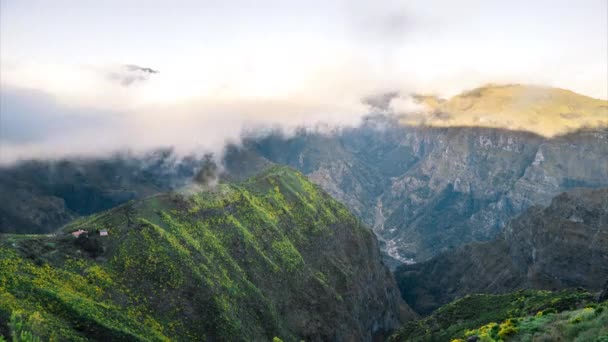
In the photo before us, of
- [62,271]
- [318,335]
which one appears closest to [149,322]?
[62,271]

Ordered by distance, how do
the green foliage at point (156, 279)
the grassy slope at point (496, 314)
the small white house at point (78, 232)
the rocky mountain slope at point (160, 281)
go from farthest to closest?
the small white house at point (78, 232) < the rocky mountain slope at point (160, 281) < the green foliage at point (156, 279) < the grassy slope at point (496, 314)

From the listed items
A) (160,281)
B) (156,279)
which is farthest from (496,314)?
(156,279)

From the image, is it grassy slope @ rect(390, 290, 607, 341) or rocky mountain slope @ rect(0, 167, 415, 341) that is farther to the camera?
rocky mountain slope @ rect(0, 167, 415, 341)

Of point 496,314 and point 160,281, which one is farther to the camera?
point 496,314

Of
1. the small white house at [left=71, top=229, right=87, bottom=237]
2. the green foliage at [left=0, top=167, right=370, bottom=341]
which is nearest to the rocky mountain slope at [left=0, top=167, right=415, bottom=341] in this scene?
the green foliage at [left=0, top=167, right=370, bottom=341]

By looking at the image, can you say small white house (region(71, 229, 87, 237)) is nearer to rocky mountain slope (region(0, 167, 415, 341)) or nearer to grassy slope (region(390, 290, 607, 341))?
rocky mountain slope (region(0, 167, 415, 341))

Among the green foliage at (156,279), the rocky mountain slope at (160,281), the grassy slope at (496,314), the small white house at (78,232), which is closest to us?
the grassy slope at (496,314)

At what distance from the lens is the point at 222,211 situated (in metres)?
196

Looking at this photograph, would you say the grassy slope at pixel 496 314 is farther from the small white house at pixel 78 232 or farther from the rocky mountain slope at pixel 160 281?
the small white house at pixel 78 232

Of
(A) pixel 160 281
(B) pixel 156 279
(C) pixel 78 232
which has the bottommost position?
(A) pixel 160 281

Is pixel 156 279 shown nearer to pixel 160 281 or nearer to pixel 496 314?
pixel 160 281

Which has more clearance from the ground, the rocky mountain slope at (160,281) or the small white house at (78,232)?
the small white house at (78,232)

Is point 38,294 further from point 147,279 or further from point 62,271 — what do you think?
point 147,279

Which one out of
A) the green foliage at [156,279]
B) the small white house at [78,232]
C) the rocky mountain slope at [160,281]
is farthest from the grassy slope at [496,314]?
the small white house at [78,232]
